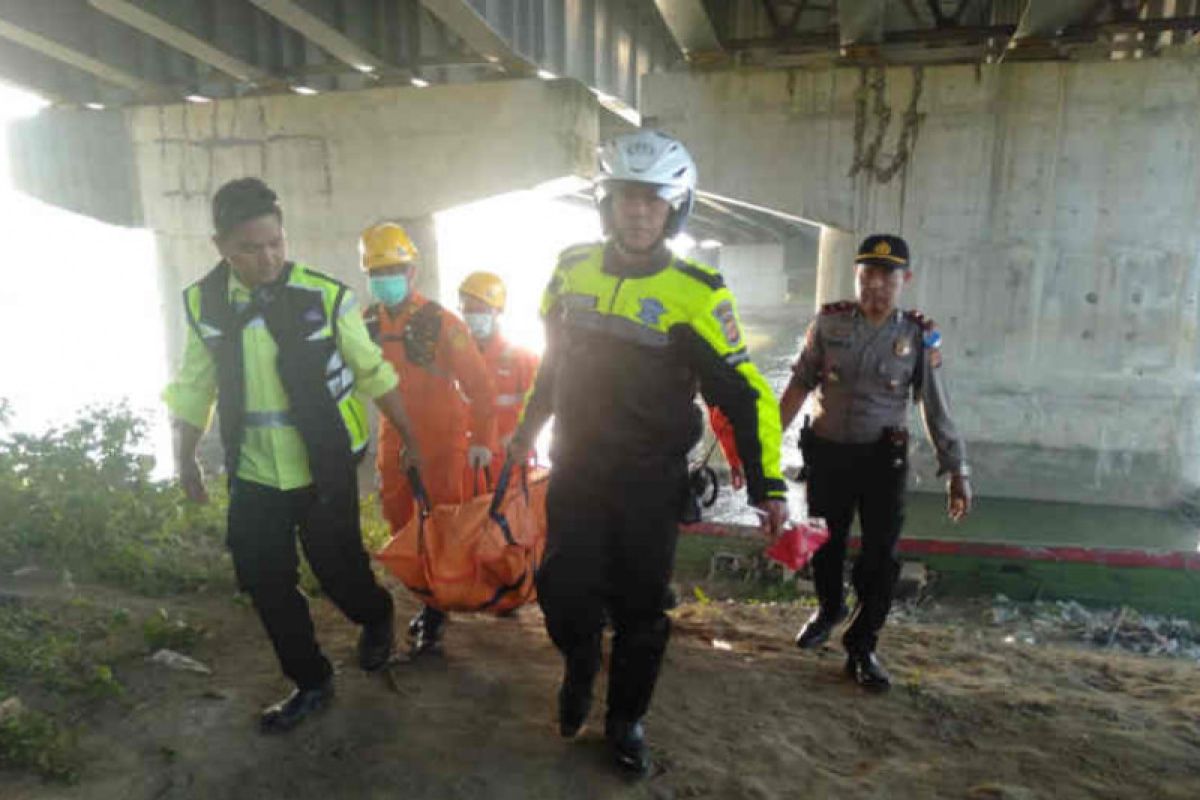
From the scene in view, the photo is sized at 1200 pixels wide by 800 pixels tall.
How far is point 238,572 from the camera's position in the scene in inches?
118

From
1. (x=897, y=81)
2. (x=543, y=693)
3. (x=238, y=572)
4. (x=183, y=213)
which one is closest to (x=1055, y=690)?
(x=543, y=693)

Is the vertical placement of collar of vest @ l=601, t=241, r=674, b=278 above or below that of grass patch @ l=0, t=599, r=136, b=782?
above

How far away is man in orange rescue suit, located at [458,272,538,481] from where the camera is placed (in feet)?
16.4

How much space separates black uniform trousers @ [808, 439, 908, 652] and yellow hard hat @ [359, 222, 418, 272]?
7.81 ft

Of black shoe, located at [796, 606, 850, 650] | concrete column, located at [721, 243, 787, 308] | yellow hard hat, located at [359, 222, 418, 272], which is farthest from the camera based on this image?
concrete column, located at [721, 243, 787, 308]

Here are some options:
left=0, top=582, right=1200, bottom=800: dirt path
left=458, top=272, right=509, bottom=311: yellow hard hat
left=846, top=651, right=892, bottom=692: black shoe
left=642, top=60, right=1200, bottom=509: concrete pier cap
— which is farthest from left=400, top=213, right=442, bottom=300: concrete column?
left=846, top=651, right=892, bottom=692: black shoe

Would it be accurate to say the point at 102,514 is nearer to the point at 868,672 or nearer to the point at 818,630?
the point at 818,630

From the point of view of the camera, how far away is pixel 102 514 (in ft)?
16.4

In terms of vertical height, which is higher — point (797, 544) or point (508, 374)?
point (508, 374)

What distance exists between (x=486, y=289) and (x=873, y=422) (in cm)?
252

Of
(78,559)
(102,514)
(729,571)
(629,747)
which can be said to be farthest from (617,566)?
(729,571)

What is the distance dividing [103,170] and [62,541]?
1097 cm

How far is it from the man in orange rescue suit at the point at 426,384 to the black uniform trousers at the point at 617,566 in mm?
1271

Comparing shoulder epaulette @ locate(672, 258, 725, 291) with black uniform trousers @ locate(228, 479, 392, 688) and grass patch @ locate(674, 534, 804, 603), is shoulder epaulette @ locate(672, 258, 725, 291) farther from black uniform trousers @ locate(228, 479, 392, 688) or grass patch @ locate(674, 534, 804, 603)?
grass patch @ locate(674, 534, 804, 603)
